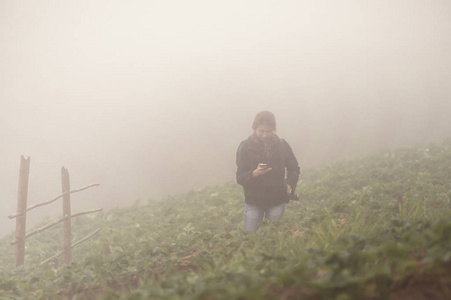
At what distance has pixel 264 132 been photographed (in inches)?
221

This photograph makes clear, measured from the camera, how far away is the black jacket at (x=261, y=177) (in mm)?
5719

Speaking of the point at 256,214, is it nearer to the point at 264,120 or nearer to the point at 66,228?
the point at 264,120

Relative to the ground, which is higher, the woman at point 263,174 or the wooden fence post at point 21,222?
the woman at point 263,174

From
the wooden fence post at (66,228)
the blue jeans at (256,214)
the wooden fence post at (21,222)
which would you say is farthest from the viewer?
the wooden fence post at (66,228)

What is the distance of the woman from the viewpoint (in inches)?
224

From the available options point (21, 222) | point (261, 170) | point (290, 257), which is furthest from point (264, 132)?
point (21, 222)

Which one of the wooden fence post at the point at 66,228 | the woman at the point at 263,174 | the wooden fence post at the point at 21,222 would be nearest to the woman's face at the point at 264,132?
the woman at the point at 263,174

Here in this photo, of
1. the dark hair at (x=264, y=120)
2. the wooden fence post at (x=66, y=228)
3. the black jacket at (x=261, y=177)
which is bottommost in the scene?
the wooden fence post at (x=66, y=228)

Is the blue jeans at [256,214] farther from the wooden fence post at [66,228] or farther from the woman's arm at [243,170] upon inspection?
the wooden fence post at [66,228]

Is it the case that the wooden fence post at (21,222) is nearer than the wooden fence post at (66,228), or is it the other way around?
the wooden fence post at (21,222)

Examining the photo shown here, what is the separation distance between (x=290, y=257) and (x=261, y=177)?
248 cm

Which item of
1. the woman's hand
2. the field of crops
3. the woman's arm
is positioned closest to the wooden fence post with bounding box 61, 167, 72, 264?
the field of crops

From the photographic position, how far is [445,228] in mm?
2203

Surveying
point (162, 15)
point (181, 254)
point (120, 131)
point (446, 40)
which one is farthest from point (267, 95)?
point (162, 15)
